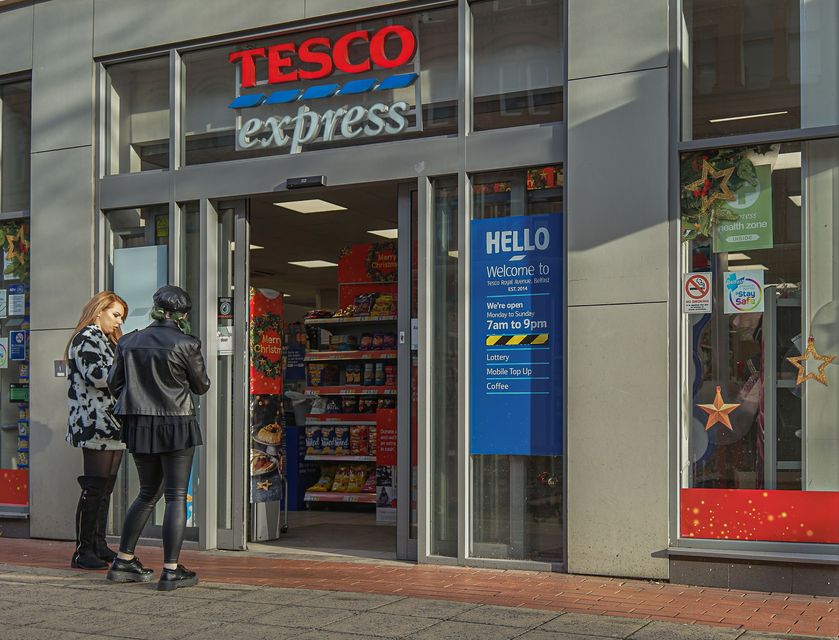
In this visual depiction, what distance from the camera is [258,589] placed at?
6.79 meters

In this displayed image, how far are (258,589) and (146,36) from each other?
491cm

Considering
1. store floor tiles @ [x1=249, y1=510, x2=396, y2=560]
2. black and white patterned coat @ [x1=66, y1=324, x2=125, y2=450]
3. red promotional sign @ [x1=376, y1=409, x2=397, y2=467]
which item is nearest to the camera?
black and white patterned coat @ [x1=66, y1=324, x2=125, y2=450]

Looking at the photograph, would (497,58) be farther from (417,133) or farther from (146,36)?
(146,36)

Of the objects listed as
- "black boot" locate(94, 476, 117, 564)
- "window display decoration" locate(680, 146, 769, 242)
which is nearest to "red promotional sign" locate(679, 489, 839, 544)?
"window display decoration" locate(680, 146, 769, 242)

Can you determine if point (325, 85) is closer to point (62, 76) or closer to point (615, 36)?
point (615, 36)

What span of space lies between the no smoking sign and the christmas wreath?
12.5 ft

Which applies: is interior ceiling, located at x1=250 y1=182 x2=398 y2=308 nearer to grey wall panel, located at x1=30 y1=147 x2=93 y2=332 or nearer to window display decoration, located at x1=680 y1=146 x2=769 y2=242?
grey wall panel, located at x1=30 y1=147 x2=93 y2=332

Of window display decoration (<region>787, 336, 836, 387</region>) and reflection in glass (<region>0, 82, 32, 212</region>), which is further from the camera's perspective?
reflection in glass (<region>0, 82, 32, 212</region>)

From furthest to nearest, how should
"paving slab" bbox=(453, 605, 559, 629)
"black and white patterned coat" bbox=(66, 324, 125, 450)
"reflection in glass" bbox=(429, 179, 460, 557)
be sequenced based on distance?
"reflection in glass" bbox=(429, 179, 460, 557)
"black and white patterned coat" bbox=(66, 324, 125, 450)
"paving slab" bbox=(453, 605, 559, 629)

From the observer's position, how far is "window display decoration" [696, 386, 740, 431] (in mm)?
7052

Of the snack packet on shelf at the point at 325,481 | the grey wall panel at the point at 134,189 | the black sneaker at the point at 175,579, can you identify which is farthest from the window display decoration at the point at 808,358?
the snack packet on shelf at the point at 325,481

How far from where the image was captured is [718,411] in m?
7.08

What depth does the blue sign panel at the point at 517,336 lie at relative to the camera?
7.54 metres

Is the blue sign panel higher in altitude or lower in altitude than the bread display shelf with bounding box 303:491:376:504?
higher
